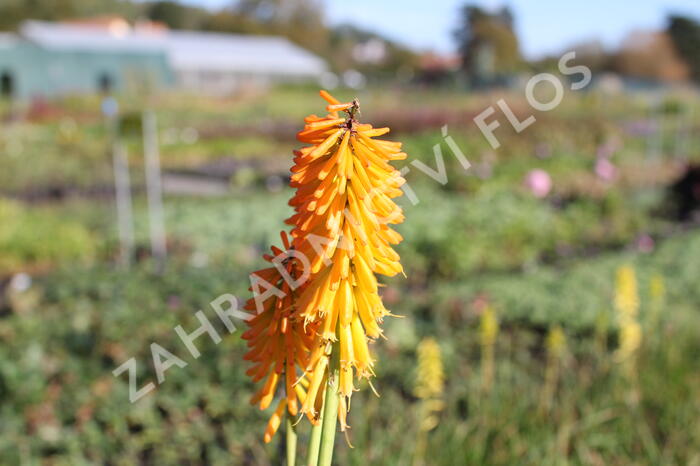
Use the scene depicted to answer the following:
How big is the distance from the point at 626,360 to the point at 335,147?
11.3ft

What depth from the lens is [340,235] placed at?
2.98ft

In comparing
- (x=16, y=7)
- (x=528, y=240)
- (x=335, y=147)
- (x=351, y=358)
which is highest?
(x=16, y=7)

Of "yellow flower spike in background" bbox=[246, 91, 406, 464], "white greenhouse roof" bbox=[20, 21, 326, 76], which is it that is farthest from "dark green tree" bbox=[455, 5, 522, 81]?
"yellow flower spike in background" bbox=[246, 91, 406, 464]

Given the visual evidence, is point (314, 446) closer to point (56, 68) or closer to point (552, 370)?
point (552, 370)

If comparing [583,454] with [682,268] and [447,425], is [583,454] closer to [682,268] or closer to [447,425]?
[447,425]

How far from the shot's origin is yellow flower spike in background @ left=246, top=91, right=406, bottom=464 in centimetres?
90

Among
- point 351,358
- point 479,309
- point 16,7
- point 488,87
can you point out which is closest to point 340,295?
point 351,358

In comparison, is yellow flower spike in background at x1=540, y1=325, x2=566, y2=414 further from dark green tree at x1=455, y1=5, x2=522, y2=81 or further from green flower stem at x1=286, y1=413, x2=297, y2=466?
dark green tree at x1=455, y1=5, x2=522, y2=81

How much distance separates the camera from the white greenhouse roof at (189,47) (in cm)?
3522

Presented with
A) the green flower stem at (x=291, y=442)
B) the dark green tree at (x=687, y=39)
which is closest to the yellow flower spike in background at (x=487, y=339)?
the green flower stem at (x=291, y=442)

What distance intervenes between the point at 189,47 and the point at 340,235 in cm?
4467

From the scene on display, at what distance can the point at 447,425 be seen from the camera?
10.4 feet

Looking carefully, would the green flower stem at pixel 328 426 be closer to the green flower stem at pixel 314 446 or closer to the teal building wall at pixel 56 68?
the green flower stem at pixel 314 446

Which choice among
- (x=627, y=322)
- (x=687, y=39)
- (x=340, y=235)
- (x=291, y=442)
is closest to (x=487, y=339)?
(x=627, y=322)
